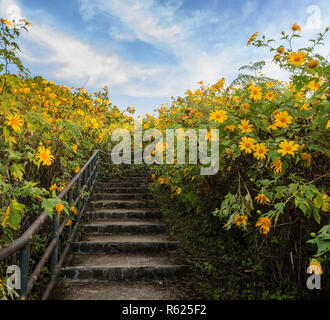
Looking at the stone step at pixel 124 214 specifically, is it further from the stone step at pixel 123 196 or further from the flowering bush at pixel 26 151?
the flowering bush at pixel 26 151

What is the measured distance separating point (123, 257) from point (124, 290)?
836 mm

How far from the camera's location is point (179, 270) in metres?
3.63

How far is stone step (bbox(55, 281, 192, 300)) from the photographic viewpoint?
315 cm

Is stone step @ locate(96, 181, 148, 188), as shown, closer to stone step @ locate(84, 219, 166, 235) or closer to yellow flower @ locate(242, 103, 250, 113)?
stone step @ locate(84, 219, 166, 235)

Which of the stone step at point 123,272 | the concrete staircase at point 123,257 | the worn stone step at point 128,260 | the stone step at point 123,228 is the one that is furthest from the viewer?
the stone step at point 123,228

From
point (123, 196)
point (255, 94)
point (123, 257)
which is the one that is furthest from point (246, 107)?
point (123, 196)

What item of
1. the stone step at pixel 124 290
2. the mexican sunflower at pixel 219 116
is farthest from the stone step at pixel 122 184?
the mexican sunflower at pixel 219 116

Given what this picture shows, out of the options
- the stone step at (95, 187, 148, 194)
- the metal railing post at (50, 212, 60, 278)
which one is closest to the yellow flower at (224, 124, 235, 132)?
the metal railing post at (50, 212, 60, 278)

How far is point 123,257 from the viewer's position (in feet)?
13.6

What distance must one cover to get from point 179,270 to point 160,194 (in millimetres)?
2815

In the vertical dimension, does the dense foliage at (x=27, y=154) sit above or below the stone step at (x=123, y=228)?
above

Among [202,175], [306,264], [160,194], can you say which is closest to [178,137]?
[202,175]

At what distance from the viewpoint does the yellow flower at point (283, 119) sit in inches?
80.9

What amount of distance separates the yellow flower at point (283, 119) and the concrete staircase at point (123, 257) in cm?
214
